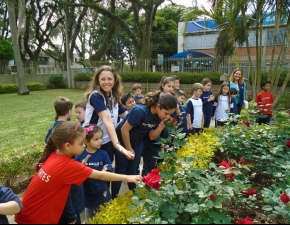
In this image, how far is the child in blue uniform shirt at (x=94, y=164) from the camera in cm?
251

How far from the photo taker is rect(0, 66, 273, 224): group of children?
5.89 ft

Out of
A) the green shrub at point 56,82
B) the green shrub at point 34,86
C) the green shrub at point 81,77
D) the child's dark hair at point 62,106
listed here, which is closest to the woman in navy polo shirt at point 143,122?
the child's dark hair at point 62,106

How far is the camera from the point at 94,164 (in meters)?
2.52

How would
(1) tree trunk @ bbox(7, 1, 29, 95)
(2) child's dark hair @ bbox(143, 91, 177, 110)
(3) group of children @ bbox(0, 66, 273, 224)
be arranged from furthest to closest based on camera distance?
(1) tree trunk @ bbox(7, 1, 29, 95), (2) child's dark hair @ bbox(143, 91, 177, 110), (3) group of children @ bbox(0, 66, 273, 224)

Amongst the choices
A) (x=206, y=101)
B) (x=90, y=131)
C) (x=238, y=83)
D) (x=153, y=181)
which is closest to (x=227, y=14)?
(x=238, y=83)

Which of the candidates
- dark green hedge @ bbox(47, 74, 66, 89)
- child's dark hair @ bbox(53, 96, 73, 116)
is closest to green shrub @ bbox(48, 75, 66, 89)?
dark green hedge @ bbox(47, 74, 66, 89)

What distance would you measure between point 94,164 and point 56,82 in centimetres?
1991

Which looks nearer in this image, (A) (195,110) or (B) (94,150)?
(B) (94,150)

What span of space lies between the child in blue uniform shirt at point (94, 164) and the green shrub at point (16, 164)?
3.93 feet

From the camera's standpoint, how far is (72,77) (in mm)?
20984

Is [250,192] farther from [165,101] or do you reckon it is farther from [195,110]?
[195,110]

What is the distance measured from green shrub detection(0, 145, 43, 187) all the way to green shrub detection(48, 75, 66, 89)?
18.3 m

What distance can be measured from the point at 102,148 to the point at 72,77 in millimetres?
19148

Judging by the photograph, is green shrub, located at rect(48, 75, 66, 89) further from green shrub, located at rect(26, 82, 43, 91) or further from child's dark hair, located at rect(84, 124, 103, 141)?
child's dark hair, located at rect(84, 124, 103, 141)
